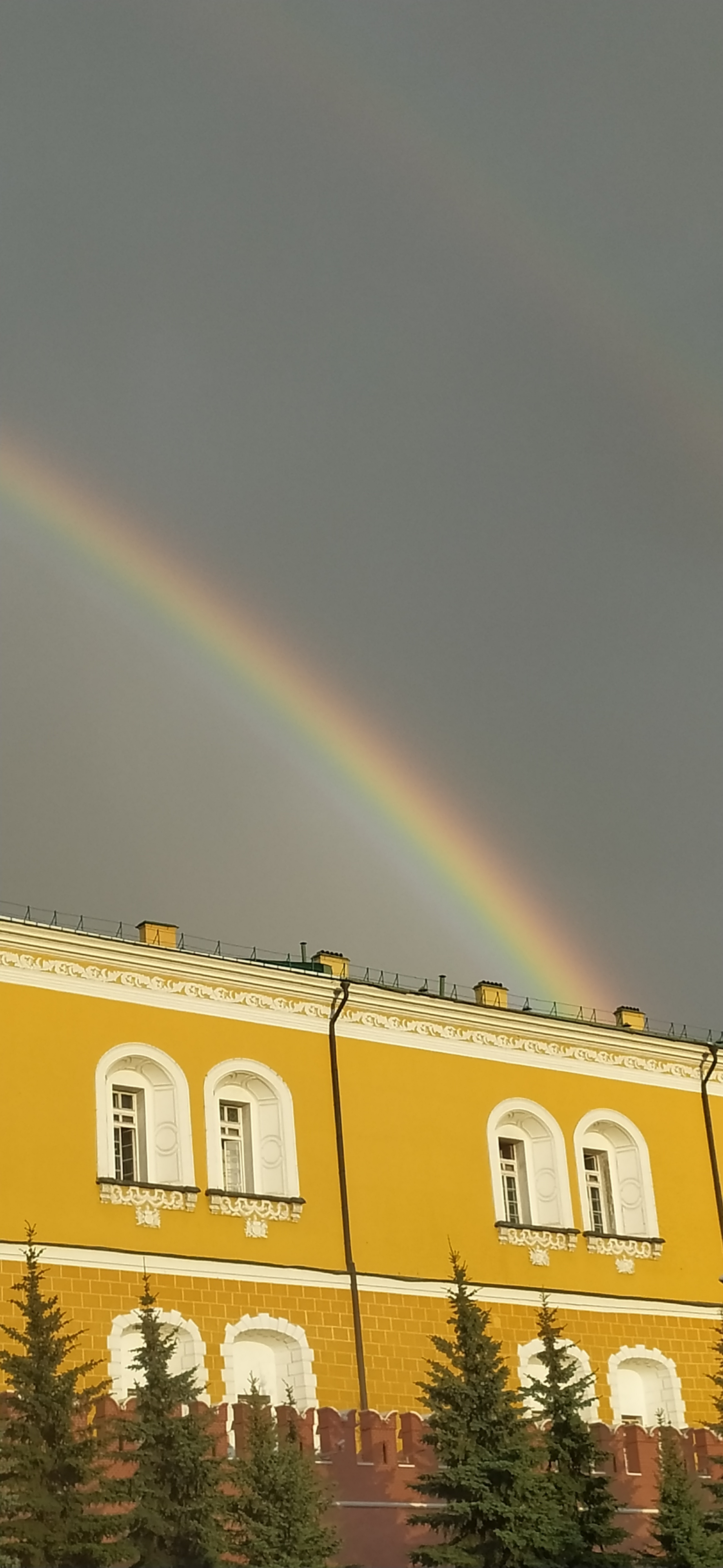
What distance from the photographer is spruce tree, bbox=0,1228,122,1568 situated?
23656mm

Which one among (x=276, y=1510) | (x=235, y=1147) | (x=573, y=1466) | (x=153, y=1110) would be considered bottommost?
(x=276, y=1510)

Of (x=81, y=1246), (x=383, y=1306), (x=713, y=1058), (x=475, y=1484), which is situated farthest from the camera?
(x=713, y=1058)

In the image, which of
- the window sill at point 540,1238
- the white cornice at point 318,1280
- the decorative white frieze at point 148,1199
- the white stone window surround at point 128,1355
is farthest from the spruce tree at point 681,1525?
the window sill at point 540,1238

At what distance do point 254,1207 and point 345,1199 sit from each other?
Result: 6.05 ft

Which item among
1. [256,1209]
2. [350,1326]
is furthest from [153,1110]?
[350,1326]

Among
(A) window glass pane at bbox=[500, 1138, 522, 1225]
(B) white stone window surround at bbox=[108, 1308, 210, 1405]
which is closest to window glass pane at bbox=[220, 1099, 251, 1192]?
(B) white stone window surround at bbox=[108, 1308, 210, 1405]

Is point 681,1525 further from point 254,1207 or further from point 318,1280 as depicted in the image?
point 254,1207

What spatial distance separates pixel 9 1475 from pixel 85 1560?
122cm

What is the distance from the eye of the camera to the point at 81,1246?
32.6 m

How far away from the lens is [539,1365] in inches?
1479

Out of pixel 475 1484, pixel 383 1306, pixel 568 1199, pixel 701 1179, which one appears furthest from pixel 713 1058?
pixel 475 1484

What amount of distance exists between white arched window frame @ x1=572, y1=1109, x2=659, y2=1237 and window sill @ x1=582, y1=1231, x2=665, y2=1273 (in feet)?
0.53

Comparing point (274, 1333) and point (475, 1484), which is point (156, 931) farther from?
point (475, 1484)

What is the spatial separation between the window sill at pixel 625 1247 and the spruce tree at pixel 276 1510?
14.1 metres
